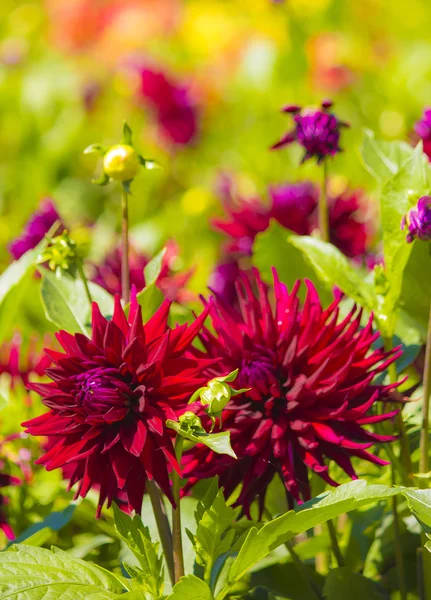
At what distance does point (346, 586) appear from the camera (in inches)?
27.1

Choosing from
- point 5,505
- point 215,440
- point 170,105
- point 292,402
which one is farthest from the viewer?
point 170,105

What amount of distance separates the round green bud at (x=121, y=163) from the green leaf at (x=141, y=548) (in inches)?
11.3

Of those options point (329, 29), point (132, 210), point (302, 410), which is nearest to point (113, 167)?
point (302, 410)

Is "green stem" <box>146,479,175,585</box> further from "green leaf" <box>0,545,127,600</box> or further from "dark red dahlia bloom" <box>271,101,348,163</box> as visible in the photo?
"dark red dahlia bloom" <box>271,101,348,163</box>

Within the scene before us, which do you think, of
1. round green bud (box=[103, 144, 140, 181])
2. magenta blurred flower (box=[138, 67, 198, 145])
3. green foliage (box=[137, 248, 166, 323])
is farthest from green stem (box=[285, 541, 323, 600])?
magenta blurred flower (box=[138, 67, 198, 145])

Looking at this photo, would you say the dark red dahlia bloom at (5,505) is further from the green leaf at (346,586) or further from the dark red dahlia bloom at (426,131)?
the dark red dahlia bloom at (426,131)

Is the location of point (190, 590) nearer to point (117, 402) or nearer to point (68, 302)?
point (117, 402)

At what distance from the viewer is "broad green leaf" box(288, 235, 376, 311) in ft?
2.53

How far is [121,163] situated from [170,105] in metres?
1.41

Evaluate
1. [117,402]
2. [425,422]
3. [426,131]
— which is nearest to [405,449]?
[425,422]

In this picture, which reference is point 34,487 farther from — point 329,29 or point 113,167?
point 329,29

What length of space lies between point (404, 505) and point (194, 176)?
160 centimetres

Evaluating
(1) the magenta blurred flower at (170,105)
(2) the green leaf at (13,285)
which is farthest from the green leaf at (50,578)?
(1) the magenta blurred flower at (170,105)

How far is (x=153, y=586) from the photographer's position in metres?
0.63
